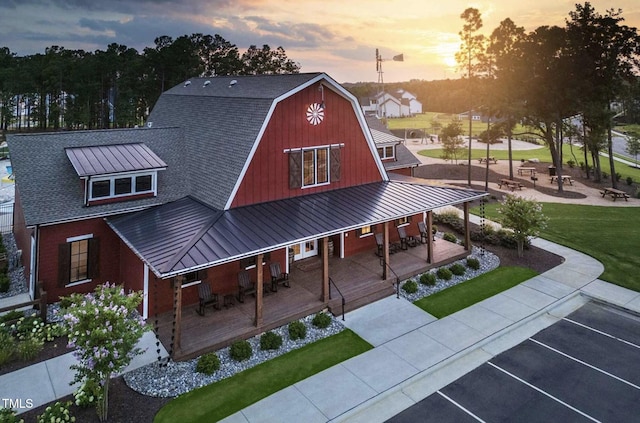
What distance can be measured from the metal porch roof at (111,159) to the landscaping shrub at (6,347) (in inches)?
232

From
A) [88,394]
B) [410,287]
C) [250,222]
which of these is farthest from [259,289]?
[410,287]

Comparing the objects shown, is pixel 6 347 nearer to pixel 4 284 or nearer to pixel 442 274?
pixel 4 284

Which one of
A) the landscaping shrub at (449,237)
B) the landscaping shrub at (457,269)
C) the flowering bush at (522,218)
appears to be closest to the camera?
the landscaping shrub at (457,269)

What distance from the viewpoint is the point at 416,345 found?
42.6 feet

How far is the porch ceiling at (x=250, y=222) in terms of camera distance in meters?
12.1

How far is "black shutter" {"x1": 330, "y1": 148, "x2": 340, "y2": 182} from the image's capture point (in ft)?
61.3

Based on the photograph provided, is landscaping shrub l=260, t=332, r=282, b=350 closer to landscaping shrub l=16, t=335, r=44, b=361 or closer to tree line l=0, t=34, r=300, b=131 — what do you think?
landscaping shrub l=16, t=335, r=44, b=361

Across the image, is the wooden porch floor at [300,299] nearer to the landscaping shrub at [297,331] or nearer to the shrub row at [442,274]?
the shrub row at [442,274]

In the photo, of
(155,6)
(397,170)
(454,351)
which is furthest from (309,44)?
(454,351)

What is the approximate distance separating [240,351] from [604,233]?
79.8ft

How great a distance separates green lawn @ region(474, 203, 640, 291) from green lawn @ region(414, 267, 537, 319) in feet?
13.2

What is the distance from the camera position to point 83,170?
584 inches

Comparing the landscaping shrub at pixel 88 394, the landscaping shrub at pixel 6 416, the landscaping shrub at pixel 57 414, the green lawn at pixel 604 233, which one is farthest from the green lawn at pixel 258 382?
the green lawn at pixel 604 233

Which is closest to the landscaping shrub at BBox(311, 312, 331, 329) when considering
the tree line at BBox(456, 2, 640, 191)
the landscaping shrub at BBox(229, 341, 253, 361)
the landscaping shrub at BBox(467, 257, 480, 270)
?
the landscaping shrub at BBox(229, 341, 253, 361)
